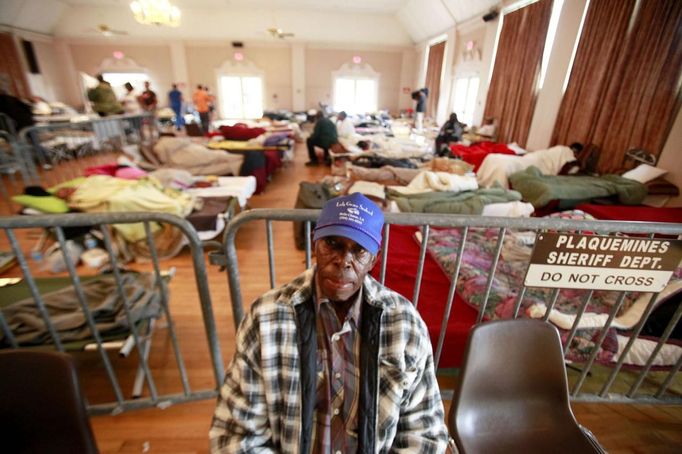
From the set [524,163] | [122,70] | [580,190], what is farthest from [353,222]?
[122,70]

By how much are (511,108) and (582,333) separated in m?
5.54

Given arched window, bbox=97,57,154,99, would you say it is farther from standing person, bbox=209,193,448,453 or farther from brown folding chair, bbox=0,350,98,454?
standing person, bbox=209,193,448,453

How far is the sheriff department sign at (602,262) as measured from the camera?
1187 mm

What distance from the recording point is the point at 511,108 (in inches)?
237

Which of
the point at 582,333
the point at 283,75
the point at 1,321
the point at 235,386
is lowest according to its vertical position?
the point at 582,333

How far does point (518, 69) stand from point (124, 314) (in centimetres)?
685

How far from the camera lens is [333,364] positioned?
2.87 ft

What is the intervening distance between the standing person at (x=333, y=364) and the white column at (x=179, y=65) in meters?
13.5

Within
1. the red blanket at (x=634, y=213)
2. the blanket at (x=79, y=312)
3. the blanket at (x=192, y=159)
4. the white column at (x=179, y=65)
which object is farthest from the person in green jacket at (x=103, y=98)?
the red blanket at (x=634, y=213)

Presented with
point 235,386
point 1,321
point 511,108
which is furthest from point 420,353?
point 511,108

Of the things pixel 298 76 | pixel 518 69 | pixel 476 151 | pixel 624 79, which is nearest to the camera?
pixel 624 79

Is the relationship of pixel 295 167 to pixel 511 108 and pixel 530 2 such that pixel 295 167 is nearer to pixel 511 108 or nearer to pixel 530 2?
pixel 511 108

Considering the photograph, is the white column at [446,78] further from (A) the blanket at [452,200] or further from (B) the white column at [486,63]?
(A) the blanket at [452,200]

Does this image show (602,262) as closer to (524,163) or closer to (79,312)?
(79,312)
